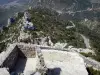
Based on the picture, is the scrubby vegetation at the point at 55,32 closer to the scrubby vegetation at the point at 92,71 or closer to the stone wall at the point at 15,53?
the stone wall at the point at 15,53

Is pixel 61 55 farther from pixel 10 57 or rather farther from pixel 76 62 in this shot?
pixel 10 57

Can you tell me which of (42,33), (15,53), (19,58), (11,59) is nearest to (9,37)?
(42,33)

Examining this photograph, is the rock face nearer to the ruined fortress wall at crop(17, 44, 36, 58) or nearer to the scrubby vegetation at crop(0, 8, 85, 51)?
the ruined fortress wall at crop(17, 44, 36, 58)

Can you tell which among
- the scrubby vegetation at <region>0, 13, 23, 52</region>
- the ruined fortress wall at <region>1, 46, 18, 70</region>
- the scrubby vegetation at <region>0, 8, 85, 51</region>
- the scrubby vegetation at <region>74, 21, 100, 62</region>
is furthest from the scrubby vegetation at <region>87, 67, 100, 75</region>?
the scrubby vegetation at <region>0, 13, 23, 52</region>

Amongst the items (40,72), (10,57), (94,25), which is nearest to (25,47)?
(10,57)

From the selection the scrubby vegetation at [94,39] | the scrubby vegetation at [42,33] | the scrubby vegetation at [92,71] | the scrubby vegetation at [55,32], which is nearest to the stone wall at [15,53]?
the scrubby vegetation at [92,71]

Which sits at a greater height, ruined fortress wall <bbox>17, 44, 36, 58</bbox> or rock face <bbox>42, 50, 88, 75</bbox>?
ruined fortress wall <bbox>17, 44, 36, 58</bbox>
